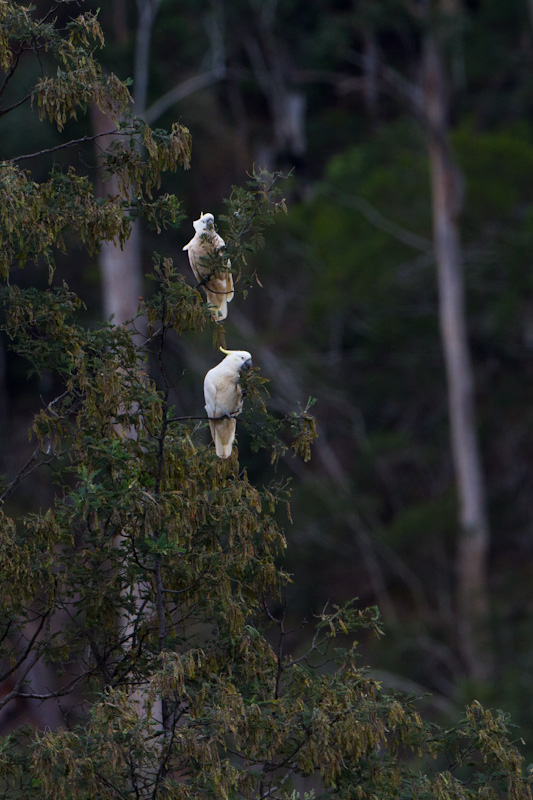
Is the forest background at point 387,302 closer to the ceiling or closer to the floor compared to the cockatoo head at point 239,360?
closer to the ceiling

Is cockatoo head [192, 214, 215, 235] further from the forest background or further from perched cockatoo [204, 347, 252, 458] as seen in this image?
the forest background

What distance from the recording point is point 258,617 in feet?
12.1

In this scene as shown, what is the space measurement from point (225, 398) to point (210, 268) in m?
0.41

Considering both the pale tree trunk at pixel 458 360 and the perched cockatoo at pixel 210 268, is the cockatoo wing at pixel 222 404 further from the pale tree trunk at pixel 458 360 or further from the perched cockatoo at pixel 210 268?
the pale tree trunk at pixel 458 360

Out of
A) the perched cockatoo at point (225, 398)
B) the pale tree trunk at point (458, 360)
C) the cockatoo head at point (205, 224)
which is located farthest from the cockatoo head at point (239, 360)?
the pale tree trunk at point (458, 360)

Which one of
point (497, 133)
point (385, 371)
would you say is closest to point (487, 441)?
point (385, 371)

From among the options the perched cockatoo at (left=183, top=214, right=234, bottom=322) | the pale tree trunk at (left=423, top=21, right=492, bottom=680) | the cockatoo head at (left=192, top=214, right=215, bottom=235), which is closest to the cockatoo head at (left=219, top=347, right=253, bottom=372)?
the perched cockatoo at (left=183, top=214, right=234, bottom=322)

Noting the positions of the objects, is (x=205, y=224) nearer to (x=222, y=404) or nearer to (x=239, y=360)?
(x=239, y=360)

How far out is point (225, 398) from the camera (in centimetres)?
363

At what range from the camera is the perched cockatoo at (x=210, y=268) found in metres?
3.46

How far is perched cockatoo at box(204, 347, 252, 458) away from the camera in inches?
141

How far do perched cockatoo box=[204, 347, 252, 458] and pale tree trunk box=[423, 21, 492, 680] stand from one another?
29.8ft

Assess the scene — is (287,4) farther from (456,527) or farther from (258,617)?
(258,617)

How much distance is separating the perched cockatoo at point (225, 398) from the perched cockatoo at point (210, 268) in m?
0.15
